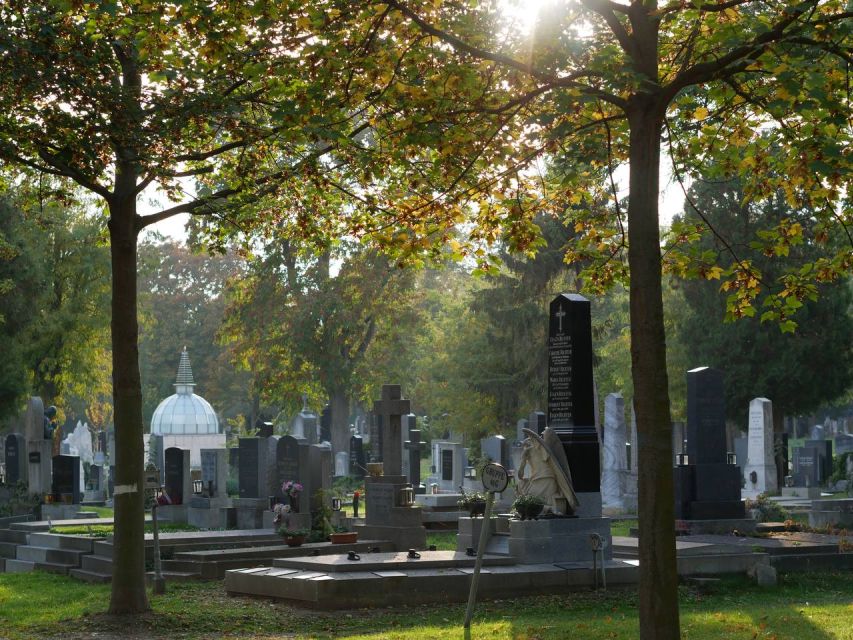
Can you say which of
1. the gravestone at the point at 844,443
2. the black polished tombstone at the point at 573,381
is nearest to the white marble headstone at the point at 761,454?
the black polished tombstone at the point at 573,381

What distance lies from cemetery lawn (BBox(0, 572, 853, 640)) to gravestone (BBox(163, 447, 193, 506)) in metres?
11.4

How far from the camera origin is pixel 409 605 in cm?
1358

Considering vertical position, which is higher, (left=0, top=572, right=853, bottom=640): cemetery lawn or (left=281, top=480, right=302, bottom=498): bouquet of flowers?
(left=281, top=480, right=302, bottom=498): bouquet of flowers

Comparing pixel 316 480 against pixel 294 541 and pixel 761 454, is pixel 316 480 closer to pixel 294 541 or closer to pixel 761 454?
pixel 294 541

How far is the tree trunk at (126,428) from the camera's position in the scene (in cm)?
1262

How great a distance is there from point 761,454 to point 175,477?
15.0 meters

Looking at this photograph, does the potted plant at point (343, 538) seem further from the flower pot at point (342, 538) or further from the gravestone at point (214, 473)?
the gravestone at point (214, 473)

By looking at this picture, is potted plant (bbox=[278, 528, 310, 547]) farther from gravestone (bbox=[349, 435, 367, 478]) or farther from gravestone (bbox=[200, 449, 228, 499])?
gravestone (bbox=[349, 435, 367, 478])

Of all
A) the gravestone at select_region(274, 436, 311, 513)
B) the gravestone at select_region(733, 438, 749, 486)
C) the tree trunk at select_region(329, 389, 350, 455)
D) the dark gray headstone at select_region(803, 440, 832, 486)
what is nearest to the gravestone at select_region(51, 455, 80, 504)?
the gravestone at select_region(274, 436, 311, 513)

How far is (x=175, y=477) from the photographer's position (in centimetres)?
2741

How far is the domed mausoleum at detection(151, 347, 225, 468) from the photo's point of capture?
4966 centimetres

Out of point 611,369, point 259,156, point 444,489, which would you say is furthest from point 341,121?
point 611,369

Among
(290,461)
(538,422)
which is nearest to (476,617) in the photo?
(290,461)

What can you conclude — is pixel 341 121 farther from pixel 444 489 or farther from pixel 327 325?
pixel 327 325
